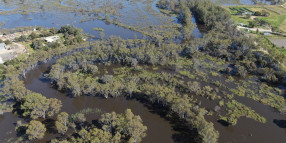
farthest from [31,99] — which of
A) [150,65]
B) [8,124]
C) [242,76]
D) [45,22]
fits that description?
[45,22]

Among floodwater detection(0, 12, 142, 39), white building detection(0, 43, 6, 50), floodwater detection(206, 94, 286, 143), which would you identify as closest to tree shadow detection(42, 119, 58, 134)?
floodwater detection(206, 94, 286, 143)

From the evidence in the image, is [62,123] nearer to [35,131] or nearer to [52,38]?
[35,131]

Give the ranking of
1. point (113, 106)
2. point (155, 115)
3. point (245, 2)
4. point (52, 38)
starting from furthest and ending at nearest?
point (245, 2)
point (52, 38)
point (113, 106)
point (155, 115)

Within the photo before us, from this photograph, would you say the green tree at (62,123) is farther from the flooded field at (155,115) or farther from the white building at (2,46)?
the white building at (2,46)

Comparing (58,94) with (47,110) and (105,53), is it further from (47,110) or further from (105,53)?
(105,53)

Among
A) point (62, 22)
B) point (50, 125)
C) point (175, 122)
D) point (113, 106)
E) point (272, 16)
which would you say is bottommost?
point (50, 125)

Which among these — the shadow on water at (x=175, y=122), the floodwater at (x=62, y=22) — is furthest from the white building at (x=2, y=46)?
the shadow on water at (x=175, y=122)

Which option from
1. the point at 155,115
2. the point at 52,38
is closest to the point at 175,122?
the point at 155,115

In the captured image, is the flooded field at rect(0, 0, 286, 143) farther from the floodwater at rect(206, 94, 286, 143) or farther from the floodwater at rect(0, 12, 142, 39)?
the floodwater at rect(0, 12, 142, 39)

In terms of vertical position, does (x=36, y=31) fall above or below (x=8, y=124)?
above

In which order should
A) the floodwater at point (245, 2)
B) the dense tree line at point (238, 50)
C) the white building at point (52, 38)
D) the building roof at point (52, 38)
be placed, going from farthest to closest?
the floodwater at point (245, 2)
the building roof at point (52, 38)
the white building at point (52, 38)
the dense tree line at point (238, 50)

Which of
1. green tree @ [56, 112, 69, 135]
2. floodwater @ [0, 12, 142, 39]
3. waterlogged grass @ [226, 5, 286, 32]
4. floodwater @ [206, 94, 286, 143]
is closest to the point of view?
green tree @ [56, 112, 69, 135]
